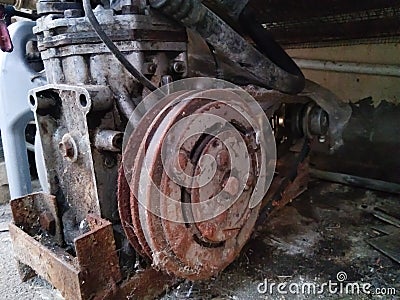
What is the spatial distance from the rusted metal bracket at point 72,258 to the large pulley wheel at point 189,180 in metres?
0.07

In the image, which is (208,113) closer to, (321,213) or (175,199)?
(175,199)

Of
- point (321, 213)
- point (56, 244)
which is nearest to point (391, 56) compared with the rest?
point (321, 213)

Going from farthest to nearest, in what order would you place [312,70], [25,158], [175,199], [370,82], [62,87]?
[312,70], [370,82], [25,158], [62,87], [175,199]

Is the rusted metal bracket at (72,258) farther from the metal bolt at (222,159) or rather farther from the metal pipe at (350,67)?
the metal pipe at (350,67)

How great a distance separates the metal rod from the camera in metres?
1.49

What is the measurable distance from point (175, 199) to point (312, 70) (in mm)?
1472

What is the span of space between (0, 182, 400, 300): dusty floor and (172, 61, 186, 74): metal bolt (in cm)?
55

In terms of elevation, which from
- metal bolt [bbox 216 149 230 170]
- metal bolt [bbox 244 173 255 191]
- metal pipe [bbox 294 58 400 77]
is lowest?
metal bolt [bbox 244 173 255 191]

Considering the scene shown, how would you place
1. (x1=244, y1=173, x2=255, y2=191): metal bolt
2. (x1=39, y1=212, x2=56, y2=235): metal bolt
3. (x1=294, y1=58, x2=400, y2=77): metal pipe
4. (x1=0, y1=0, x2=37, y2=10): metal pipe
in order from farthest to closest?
(x1=294, y1=58, x2=400, y2=77): metal pipe → (x1=0, y1=0, x2=37, y2=10): metal pipe → (x1=39, y1=212, x2=56, y2=235): metal bolt → (x1=244, y1=173, x2=255, y2=191): metal bolt

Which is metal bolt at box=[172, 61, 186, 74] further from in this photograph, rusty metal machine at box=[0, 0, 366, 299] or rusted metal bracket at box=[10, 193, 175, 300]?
rusted metal bracket at box=[10, 193, 175, 300]

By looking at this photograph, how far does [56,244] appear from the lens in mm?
934

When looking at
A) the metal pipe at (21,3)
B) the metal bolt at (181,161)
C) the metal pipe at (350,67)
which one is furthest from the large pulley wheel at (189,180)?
the metal pipe at (350,67)

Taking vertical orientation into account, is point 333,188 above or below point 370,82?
below

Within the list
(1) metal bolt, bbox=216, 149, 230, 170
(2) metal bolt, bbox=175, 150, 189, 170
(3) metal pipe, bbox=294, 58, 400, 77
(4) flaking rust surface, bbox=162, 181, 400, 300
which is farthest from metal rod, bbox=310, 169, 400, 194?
(2) metal bolt, bbox=175, 150, 189, 170
